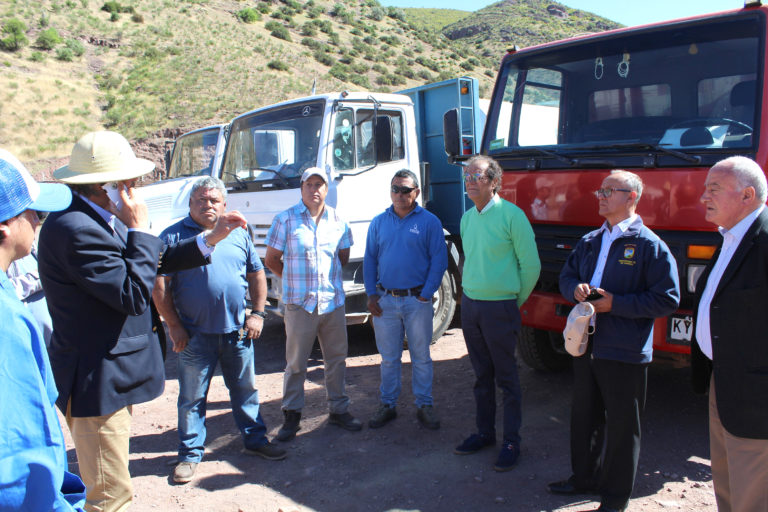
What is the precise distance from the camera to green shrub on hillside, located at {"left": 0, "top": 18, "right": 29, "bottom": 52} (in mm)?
30859

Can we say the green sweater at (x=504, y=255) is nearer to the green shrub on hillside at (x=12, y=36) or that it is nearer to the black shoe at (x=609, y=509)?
the black shoe at (x=609, y=509)

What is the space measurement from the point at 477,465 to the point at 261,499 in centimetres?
140

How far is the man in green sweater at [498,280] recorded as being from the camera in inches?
142

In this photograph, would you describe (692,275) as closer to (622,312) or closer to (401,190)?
(622,312)

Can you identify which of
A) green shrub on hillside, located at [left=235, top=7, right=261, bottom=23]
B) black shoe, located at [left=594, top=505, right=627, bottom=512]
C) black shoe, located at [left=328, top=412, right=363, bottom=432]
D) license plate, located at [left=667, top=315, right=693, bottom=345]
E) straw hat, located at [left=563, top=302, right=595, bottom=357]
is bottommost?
black shoe, located at [left=328, top=412, right=363, bottom=432]

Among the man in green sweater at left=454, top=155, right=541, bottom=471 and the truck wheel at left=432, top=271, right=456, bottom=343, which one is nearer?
the man in green sweater at left=454, top=155, right=541, bottom=471

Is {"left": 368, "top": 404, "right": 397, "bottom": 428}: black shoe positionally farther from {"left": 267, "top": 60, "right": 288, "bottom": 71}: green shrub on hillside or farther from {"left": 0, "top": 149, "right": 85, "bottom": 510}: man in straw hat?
{"left": 267, "top": 60, "right": 288, "bottom": 71}: green shrub on hillside

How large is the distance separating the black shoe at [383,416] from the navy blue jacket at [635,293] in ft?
6.19

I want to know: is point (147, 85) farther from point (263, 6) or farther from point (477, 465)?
point (477, 465)

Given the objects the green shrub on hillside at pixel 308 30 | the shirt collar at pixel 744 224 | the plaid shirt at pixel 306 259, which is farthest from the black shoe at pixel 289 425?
the green shrub on hillside at pixel 308 30

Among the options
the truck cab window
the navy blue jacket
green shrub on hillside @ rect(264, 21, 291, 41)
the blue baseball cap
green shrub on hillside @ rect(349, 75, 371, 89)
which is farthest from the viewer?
green shrub on hillside @ rect(264, 21, 291, 41)

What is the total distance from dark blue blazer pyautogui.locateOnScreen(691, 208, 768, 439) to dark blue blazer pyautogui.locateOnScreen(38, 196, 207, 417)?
2450 mm

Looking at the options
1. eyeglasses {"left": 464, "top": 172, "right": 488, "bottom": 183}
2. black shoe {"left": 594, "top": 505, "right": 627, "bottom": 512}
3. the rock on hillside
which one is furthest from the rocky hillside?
black shoe {"left": 594, "top": 505, "right": 627, "bottom": 512}

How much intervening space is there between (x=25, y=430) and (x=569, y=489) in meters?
2.99
